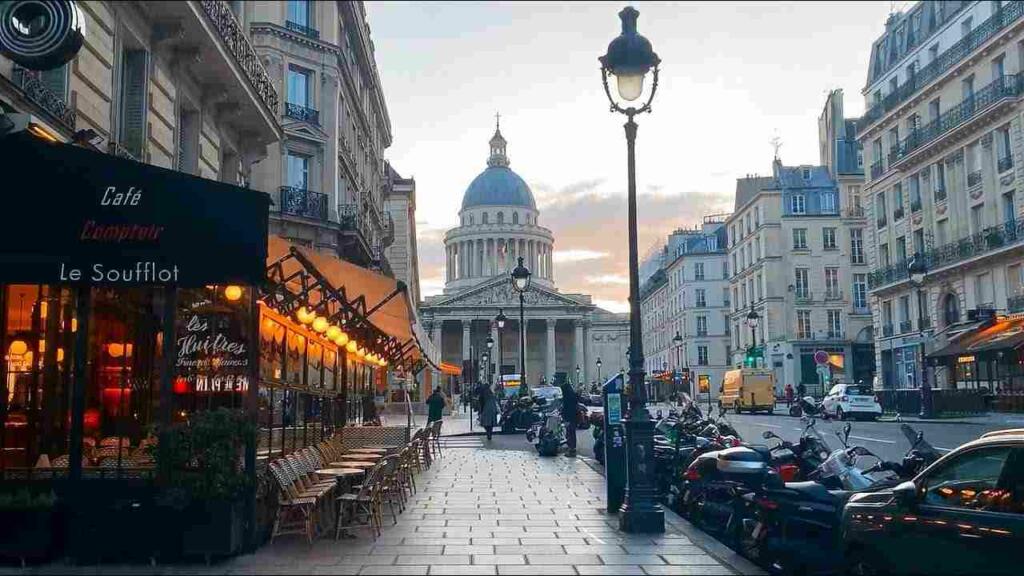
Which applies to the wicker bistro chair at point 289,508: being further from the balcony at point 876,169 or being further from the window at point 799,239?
the window at point 799,239

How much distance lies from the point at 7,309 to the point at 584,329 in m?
115

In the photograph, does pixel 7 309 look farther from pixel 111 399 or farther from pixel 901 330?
pixel 901 330

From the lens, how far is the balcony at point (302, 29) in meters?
31.1

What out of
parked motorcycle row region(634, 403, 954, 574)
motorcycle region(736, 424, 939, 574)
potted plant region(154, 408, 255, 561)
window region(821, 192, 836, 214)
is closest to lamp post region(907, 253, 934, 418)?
parked motorcycle row region(634, 403, 954, 574)

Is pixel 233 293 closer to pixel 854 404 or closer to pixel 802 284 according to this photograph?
pixel 854 404

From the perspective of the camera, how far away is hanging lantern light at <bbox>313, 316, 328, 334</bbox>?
13780 mm

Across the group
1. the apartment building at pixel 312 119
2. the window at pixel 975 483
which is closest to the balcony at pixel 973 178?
the apartment building at pixel 312 119

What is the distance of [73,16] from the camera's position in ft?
30.3

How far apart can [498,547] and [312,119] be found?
24.6 meters

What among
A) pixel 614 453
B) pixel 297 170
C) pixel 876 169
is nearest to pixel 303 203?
pixel 297 170

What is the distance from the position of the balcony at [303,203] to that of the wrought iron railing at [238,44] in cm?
1069

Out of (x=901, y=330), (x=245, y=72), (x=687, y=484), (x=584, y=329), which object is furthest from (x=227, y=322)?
(x=584, y=329)

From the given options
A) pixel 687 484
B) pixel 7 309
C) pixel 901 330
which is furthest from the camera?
pixel 901 330

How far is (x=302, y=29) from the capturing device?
31484 millimetres
